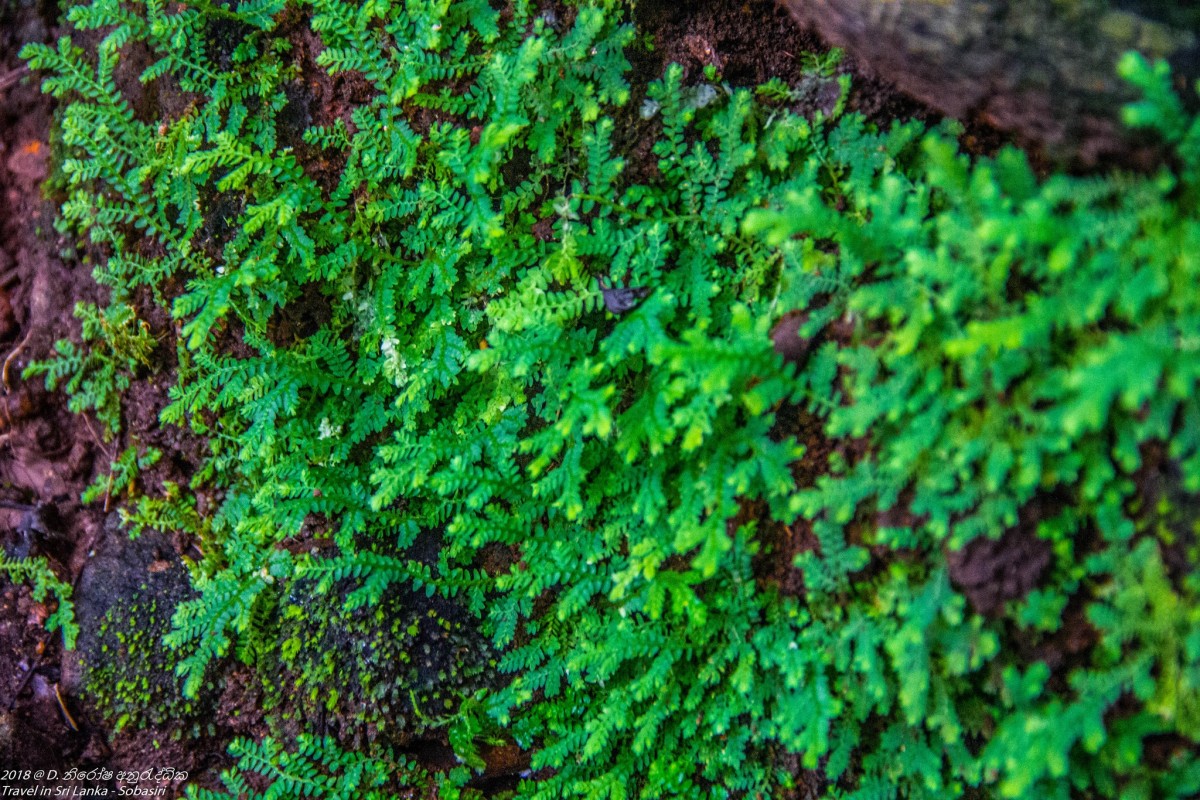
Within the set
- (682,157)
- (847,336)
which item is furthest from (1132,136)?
(682,157)

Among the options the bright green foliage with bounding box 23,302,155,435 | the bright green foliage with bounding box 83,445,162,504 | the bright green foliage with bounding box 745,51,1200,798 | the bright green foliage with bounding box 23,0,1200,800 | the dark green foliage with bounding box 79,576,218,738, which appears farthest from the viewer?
the bright green foliage with bounding box 83,445,162,504

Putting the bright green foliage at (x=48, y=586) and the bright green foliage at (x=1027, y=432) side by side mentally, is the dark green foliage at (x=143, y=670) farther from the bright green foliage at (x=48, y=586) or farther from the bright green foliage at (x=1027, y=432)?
the bright green foliage at (x=1027, y=432)

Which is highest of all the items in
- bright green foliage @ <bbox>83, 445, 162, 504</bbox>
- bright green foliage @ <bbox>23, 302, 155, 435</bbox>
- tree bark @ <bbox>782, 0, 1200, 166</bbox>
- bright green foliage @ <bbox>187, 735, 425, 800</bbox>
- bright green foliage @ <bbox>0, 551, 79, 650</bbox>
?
tree bark @ <bbox>782, 0, 1200, 166</bbox>

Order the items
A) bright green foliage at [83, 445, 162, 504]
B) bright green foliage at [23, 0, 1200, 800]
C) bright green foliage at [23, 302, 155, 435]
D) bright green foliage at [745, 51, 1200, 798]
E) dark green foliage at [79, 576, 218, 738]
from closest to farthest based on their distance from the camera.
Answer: bright green foliage at [745, 51, 1200, 798], bright green foliage at [23, 0, 1200, 800], dark green foliage at [79, 576, 218, 738], bright green foliage at [23, 302, 155, 435], bright green foliage at [83, 445, 162, 504]

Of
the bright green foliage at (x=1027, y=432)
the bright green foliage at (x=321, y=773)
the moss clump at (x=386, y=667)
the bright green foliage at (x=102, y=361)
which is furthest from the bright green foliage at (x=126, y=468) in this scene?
the bright green foliage at (x=1027, y=432)

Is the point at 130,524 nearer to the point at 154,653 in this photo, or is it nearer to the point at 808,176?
the point at 154,653

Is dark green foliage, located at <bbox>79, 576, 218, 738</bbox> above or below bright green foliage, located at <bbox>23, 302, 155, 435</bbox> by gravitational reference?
below

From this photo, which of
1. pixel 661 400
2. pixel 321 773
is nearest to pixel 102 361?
pixel 321 773

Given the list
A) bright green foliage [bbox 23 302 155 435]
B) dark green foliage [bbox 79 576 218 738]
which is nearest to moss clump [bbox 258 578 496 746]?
dark green foliage [bbox 79 576 218 738]

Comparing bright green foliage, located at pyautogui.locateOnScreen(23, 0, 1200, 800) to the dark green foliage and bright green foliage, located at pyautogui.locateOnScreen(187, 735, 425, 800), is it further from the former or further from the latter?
the dark green foliage
